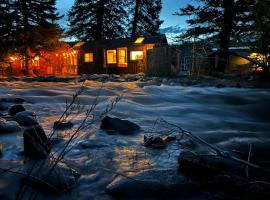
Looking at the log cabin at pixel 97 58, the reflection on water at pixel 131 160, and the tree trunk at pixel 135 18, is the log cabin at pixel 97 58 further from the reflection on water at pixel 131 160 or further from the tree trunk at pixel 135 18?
the reflection on water at pixel 131 160

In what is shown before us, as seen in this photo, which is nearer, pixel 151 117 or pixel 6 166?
pixel 6 166

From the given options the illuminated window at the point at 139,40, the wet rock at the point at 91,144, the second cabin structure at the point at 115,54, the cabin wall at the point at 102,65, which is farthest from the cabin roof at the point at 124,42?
the wet rock at the point at 91,144

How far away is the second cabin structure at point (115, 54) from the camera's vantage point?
1077 inches

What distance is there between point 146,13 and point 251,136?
117 feet

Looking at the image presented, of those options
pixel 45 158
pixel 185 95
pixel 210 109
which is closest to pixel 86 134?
pixel 45 158

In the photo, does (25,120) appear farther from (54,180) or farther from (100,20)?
(100,20)

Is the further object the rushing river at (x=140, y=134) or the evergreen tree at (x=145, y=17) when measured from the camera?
the evergreen tree at (x=145, y=17)

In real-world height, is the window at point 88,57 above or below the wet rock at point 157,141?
above

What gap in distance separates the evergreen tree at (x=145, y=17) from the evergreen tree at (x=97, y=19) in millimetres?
1218

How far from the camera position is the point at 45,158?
2742 millimetres

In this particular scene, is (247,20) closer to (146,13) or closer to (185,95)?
(185,95)

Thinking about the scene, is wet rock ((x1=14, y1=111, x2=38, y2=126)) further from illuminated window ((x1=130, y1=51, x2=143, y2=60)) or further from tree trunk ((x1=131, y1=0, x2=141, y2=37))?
tree trunk ((x1=131, y1=0, x2=141, y2=37))

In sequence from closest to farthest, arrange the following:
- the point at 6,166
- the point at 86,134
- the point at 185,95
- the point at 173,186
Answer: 1. the point at 173,186
2. the point at 6,166
3. the point at 86,134
4. the point at 185,95

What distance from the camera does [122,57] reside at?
28.8 metres
